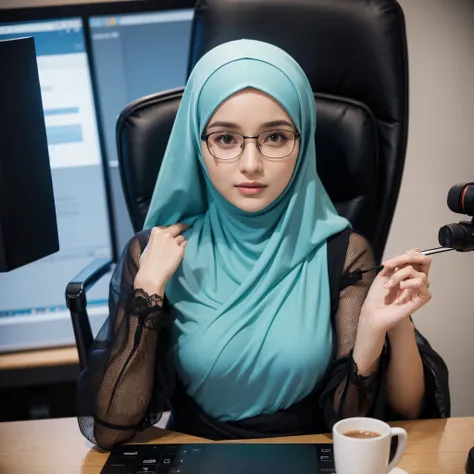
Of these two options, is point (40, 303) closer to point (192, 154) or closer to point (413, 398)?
point (192, 154)

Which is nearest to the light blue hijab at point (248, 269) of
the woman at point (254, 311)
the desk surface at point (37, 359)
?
the woman at point (254, 311)

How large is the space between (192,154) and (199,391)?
1.44ft

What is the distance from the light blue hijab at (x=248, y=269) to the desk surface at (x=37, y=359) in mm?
845

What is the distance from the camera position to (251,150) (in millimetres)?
1236

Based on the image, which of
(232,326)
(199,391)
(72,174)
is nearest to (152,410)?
(199,391)

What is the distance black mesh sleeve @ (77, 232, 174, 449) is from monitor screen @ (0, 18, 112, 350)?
835 millimetres

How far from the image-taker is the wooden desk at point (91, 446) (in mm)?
1047

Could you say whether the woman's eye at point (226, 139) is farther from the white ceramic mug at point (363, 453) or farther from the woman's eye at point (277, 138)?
the white ceramic mug at point (363, 453)

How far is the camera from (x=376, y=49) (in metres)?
1.51

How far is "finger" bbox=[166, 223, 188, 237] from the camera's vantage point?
1366mm

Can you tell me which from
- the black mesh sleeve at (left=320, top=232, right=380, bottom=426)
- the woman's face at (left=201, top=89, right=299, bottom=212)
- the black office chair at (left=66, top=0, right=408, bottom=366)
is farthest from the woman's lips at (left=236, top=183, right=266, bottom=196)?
the black office chair at (left=66, top=0, right=408, bottom=366)

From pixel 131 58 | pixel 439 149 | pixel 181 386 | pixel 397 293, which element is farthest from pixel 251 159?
pixel 439 149

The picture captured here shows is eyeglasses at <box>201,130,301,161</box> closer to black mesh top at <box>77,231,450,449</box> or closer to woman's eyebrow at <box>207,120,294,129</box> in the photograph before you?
woman's eyebrow at <box>207,120,294,129</box>

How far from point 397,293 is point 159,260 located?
42cm
